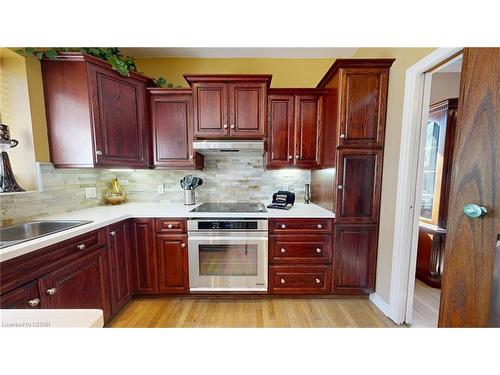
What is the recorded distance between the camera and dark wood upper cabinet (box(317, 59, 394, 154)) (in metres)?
1.56

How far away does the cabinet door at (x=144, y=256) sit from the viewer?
1722mm

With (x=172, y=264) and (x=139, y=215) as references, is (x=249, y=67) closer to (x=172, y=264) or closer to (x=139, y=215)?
(x=139, y=215)

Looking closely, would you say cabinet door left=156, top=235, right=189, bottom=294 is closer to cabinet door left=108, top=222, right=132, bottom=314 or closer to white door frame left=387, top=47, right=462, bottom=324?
cabinet door left=108, top=222, right=132, bottom=314

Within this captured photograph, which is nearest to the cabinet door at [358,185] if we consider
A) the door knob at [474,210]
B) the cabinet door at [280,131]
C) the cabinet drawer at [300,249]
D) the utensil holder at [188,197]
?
the cabinet drawer at [300,249]

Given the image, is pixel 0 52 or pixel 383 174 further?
pixel 383 174

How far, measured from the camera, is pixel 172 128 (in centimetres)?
196

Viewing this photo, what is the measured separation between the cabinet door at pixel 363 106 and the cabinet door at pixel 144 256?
1.93 m

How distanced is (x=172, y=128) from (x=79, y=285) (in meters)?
1.50

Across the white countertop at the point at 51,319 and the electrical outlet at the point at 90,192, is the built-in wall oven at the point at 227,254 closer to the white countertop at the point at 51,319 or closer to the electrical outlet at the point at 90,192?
the electrical outlet at the point at 90,192
